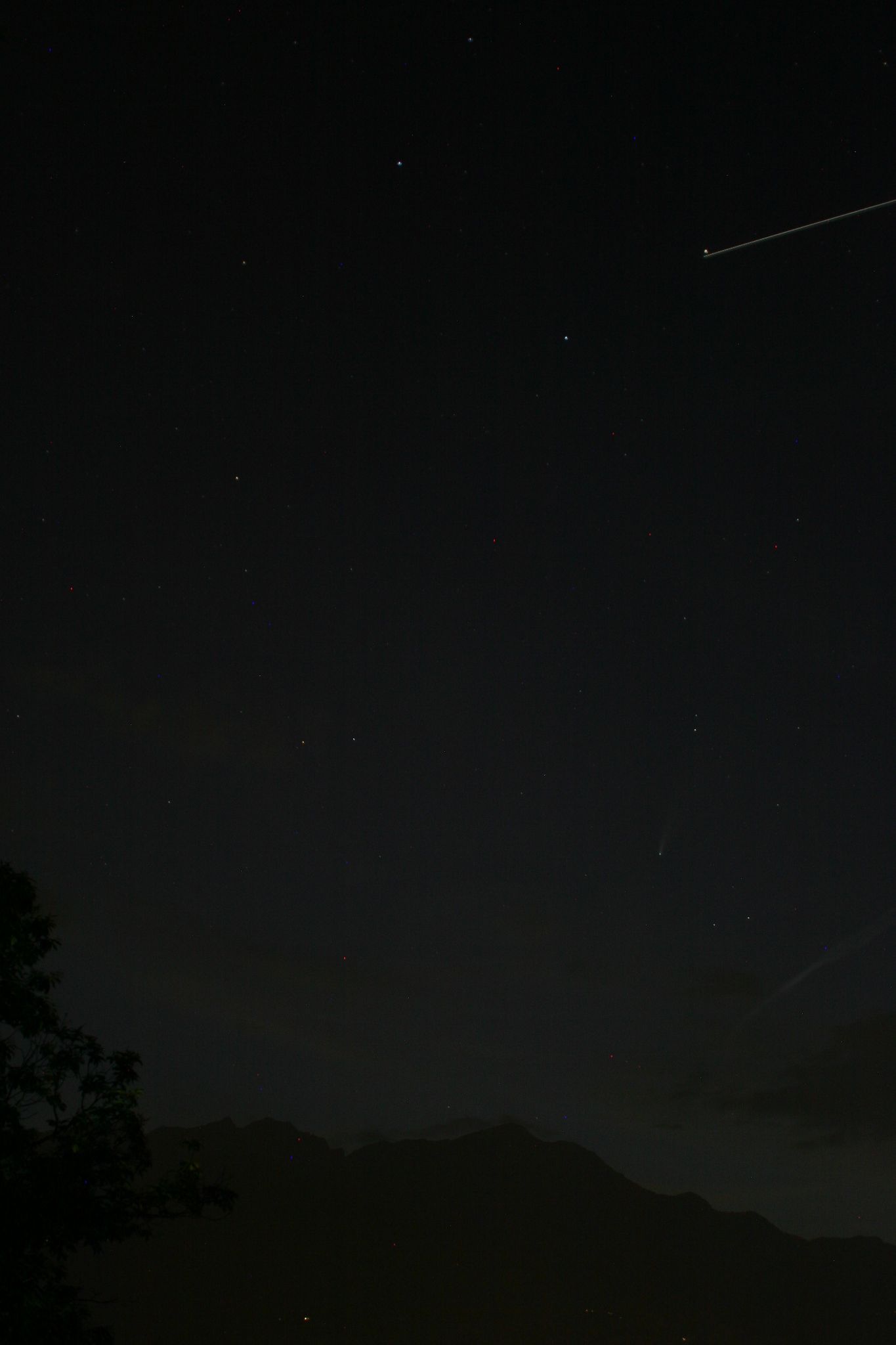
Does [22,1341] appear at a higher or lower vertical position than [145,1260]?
higher

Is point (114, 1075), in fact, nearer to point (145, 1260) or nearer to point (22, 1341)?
point (22, 1341)

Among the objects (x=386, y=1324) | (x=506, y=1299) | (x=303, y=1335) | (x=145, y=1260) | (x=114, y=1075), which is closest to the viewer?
(x=114, y=1075)

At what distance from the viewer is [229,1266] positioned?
183000mm

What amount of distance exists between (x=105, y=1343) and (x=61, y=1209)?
1577mm

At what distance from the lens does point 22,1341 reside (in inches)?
320

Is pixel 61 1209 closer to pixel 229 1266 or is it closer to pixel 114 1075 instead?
pixel 114 1075

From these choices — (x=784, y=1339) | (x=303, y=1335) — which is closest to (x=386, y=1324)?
(x=303, y=1335)

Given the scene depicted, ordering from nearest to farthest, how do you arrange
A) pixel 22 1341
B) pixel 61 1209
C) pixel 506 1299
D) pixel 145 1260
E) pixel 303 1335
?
pixel 22 1341, pixel 61 1209, pixel 303 1335, pixel 145 1260, pixel 506 1299

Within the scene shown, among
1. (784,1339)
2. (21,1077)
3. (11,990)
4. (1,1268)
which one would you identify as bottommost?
(784,1339)

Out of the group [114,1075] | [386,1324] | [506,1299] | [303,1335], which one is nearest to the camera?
[114,1075]

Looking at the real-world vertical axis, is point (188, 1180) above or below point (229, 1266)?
above

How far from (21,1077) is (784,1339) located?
24298 centimetres

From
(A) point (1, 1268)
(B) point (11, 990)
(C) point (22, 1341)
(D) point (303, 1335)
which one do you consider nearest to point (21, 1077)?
(B) point (11, 990)

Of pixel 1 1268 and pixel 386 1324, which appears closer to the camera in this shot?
pixel 1 1268
